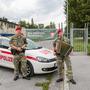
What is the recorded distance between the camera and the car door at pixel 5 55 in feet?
29.9

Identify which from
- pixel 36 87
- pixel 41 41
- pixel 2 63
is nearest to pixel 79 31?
pixel 41 41

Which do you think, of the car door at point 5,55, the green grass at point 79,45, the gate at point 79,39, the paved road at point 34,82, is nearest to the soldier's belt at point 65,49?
the paved road at point 34,82

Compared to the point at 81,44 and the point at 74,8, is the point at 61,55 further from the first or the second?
the point at 74,8

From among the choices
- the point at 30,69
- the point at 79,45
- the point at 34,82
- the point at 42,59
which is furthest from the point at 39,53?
the point at 79,45

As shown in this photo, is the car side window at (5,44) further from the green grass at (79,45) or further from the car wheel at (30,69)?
the green grass at (79,45)

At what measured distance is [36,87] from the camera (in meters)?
7.28

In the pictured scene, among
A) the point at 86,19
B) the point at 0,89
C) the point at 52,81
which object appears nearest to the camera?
the point at 0,89

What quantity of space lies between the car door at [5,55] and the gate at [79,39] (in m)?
7.50

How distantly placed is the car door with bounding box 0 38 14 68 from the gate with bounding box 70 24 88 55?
7.50m

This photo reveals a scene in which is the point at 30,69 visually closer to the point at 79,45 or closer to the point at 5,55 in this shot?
the point at 5,55

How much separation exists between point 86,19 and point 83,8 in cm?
222

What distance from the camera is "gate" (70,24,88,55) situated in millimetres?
16297

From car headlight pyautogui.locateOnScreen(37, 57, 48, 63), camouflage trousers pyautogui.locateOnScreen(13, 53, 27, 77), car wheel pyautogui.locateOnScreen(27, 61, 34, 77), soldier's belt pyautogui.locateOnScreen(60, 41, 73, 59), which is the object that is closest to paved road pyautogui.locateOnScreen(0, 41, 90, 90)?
car wheel pyautogui.locateOnScreen(27, 61, 34, 77)

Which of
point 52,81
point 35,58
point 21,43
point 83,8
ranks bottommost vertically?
point 52,81
